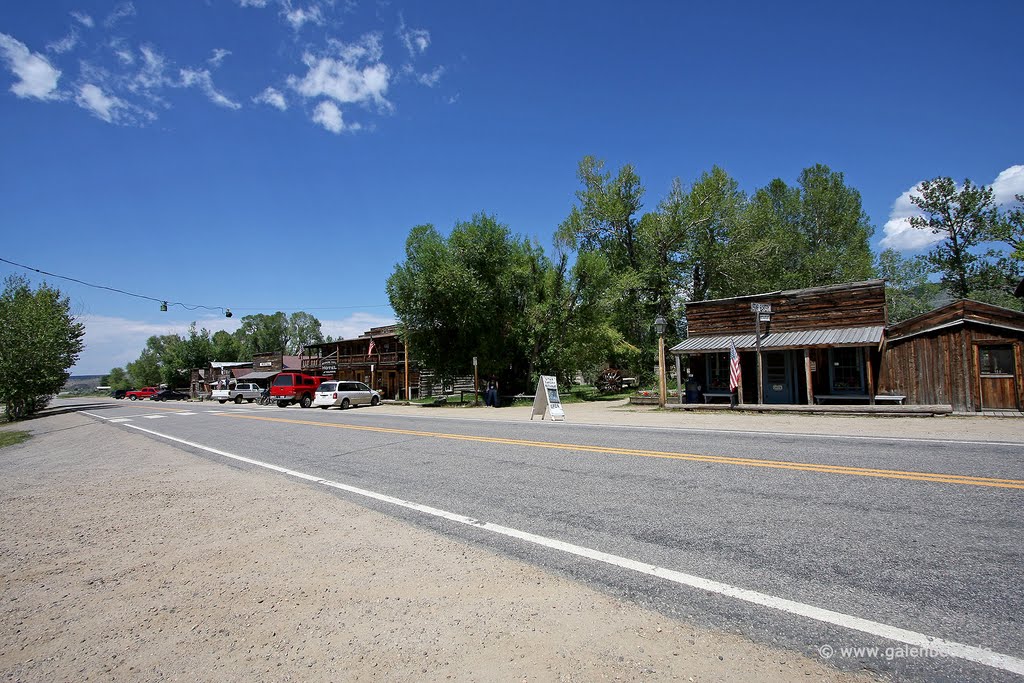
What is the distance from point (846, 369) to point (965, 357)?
3461 millimetres

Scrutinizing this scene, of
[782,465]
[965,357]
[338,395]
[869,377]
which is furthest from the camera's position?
[338,395]

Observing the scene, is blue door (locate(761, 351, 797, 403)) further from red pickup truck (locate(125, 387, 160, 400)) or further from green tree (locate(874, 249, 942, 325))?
red pickup truck (locate(125, 387, 160, 400))

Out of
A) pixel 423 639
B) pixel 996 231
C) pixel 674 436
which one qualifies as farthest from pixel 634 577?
pixel 996 231

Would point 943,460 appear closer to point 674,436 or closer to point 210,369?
point 674,436

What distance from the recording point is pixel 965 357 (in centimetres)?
1559

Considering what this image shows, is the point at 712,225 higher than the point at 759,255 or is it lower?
higher

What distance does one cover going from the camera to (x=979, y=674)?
98.3 inches

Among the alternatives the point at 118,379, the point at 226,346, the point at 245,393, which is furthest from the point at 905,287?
the point at 118,379

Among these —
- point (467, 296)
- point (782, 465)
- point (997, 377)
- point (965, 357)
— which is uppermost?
point (467, 296)

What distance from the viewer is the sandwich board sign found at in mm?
16484

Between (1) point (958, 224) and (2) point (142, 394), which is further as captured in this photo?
(2) point (142, 394)

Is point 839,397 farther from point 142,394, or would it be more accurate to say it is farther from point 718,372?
point 142,394

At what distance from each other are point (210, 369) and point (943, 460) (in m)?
89.8

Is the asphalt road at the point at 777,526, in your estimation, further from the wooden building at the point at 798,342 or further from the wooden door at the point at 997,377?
the wooden building at the point at 798,342
